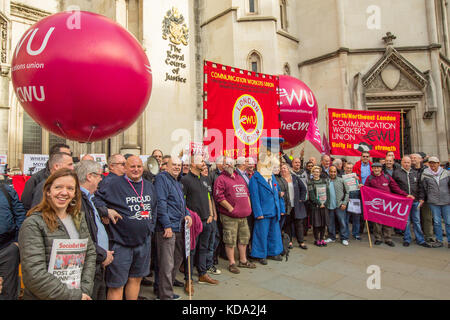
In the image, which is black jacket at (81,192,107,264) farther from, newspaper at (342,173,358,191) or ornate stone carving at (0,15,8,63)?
ornate stone carving at (0,15,8,63)

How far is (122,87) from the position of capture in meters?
2.55

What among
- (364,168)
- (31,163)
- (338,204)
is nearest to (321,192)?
(338,204)

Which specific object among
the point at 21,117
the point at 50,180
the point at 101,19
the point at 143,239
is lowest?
the point at 143,239

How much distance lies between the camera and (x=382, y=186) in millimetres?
6500

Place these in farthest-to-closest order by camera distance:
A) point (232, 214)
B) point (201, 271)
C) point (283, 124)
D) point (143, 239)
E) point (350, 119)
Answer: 1. point (350, 119)
2. point (283, 124)
3. point (232, 214)
4. point (201, 271)
5. point (143, 239)

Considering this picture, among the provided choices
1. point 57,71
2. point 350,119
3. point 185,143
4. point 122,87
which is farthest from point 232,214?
point 185,143

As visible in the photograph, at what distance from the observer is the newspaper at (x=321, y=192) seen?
6.36 meters

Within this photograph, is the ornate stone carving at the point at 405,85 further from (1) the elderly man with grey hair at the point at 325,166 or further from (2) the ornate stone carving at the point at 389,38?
(1) the elderly man with grey hair at the point at 325,166

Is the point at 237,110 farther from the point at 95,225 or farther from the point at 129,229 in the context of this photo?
the point at 95,225

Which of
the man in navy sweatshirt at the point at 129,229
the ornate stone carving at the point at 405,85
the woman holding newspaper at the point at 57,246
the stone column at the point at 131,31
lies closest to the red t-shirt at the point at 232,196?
the man in navy sweatshirt at the point at 129,229

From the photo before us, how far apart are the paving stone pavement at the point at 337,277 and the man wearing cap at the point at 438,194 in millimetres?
532

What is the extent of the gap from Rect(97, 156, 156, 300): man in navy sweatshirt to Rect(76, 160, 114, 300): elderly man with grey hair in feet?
0.83
